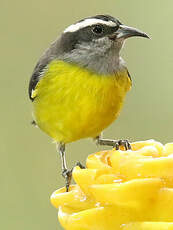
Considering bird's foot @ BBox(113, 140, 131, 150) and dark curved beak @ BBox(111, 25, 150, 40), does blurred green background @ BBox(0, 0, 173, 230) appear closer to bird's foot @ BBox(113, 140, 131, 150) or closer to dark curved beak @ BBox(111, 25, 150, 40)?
dark curved beak @ BBox(111, 25, 150, 40)

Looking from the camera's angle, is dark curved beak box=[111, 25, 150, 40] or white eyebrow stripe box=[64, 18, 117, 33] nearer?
dark curved beak box=[111, 25, 150, 40]

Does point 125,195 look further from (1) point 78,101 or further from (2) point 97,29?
(2) point 97,29

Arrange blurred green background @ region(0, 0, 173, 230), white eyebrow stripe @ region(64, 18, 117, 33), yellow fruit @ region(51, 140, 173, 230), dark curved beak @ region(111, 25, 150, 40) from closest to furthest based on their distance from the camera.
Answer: yellow fruit @ region(51, 140, 173, 230) → dark curved beak @ region(111, 25, 150, 40) → white eyebrow stripe @ region(64, 18, 117, 33) → blurred green background @ region(0, 0, 173, 230)

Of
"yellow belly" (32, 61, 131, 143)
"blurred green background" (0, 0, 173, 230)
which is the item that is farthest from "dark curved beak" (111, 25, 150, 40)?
"blurred green background" (0, 0, 173, 230)

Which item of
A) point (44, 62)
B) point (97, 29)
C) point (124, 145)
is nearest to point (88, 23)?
point (97, 29)

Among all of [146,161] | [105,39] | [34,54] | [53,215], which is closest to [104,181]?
[146,161]

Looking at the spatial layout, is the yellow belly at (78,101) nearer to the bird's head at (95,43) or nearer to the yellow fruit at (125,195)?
the bird's head at (95,43)

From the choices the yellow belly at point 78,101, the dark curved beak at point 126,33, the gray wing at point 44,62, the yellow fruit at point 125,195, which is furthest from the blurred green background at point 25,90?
the yellow fruit at point 125,195
